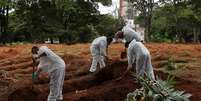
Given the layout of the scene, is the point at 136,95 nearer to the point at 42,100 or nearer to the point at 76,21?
the point at 42,100

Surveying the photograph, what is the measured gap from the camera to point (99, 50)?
54.3 feet

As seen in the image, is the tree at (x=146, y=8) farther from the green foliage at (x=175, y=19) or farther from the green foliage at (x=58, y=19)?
the green foliage at (x=58, y=19)

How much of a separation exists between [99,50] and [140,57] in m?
5.13

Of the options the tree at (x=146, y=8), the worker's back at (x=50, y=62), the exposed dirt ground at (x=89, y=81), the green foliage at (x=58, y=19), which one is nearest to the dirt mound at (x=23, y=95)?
the exposed dirt ground at (x=89, y=81)

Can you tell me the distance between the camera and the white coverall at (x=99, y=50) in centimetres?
1612

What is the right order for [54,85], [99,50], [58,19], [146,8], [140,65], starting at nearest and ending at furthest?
[140,65] → [54,85] → [99,50] → [58,19] → [146,8]

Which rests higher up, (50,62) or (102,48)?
(50,62)

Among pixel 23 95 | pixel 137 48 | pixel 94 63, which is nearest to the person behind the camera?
pixel 137 48

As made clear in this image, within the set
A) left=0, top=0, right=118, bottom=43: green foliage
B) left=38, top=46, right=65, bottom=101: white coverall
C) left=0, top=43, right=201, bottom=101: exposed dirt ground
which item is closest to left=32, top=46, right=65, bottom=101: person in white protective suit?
left=38, top=46, right=65, bottom=101: white coverall

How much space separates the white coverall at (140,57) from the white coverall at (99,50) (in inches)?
173

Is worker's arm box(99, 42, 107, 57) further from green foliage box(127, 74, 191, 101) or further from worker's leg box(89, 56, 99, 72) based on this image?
green foliage box(127, 74, 191, 101)

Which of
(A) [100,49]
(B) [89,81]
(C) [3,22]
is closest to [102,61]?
(A) [100,49]

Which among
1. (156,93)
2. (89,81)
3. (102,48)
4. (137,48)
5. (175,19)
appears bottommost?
(175,19)

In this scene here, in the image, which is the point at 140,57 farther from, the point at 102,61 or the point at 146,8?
the point at 146,8
